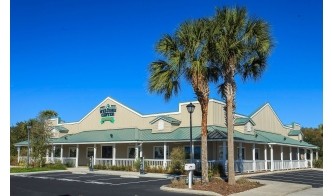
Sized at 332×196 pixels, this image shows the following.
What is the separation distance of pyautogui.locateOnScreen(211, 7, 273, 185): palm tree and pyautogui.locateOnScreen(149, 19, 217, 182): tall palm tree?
0.76 meters

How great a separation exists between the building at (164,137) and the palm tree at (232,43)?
8.89 m

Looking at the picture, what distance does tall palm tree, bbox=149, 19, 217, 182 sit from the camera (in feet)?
61.6

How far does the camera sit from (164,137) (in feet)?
105

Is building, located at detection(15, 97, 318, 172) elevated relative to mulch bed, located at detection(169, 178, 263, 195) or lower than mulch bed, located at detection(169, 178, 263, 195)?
elevated

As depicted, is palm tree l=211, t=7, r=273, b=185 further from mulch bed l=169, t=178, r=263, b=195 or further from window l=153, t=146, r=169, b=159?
window l=153, t=146, r=169, b=159

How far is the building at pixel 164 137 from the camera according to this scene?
31.2 metres

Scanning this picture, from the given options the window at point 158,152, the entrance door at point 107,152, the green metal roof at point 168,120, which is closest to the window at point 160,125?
the green metal roof at point 168,120

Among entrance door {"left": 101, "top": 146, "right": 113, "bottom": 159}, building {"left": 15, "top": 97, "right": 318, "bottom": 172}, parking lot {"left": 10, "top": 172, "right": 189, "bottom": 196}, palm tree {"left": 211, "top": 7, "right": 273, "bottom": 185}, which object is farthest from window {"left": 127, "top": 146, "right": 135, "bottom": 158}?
palm tree {"left": 211, "top": 7, "right": 273, "bottom": 185}

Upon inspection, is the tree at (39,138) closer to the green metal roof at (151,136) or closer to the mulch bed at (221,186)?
the green metal roof at (151,136)

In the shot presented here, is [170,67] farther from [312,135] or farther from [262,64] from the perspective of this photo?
[312,135]

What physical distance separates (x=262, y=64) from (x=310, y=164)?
94.1 feet

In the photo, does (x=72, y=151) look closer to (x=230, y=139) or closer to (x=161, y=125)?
(x=161, y=125)

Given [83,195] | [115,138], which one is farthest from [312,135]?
[83,195]

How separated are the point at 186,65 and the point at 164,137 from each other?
44.7 feet
